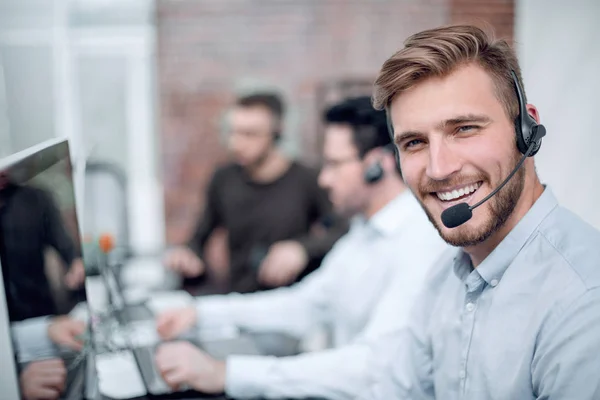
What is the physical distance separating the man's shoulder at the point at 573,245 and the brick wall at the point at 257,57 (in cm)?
249

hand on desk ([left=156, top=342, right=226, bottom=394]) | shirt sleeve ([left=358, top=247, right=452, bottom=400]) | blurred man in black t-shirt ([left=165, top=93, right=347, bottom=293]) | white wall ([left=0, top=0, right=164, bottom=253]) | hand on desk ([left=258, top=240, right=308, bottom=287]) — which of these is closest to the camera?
shirt sleeve ([left=358, top=247, right=452, bottom=400])

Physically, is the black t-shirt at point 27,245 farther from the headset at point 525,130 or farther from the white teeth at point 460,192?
the headset at point 525,130

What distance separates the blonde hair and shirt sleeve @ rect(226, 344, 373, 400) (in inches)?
24.9

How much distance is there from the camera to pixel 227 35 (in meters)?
3.33

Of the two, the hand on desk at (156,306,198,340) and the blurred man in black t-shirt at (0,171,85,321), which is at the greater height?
the blurred man in black t-shirt at (0,171,85,321)

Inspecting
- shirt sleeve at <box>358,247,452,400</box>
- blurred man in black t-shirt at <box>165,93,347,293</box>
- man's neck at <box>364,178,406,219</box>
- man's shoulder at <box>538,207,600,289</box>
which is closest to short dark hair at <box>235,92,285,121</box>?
blurred man in black t-shirt at <box>165,93,347,293</box>

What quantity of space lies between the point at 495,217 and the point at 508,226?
0.05 meters

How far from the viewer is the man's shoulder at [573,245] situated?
2.59 ft

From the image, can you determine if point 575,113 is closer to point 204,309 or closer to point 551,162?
point 551,162

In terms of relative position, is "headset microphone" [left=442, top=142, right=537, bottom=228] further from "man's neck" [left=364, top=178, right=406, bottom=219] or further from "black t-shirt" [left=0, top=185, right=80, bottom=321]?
"man's neck" [left=364, top=178, right=406, bottom=219]

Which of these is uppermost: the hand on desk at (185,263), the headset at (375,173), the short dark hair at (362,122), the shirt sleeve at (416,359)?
the short dark hair at (362,122)

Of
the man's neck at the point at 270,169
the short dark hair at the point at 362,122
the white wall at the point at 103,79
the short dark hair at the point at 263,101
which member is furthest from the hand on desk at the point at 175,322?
the white wall at the point at 103,79

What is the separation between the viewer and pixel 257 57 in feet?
11.0

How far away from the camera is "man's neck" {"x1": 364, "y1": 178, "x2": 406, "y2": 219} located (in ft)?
5.52
